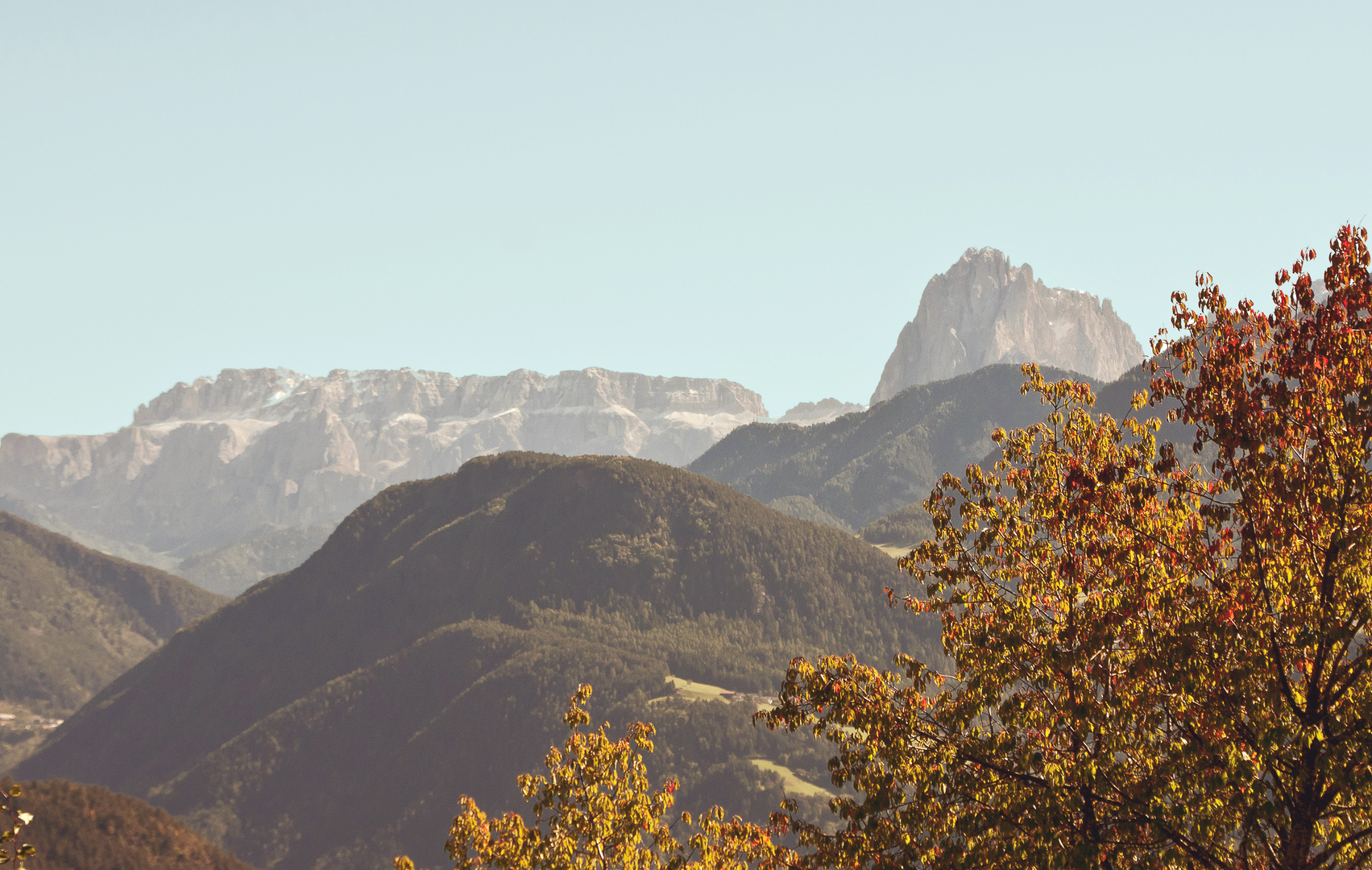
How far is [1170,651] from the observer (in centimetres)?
2266

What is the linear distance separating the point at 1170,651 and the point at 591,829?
1753 centimetres

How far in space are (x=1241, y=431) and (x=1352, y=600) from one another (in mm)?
4109

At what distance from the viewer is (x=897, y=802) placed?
25.0 metres

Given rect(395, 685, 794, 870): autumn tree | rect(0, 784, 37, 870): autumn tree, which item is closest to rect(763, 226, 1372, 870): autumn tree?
rect(395, 685, 794, 870): autumn tree

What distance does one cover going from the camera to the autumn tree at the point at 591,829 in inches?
1202

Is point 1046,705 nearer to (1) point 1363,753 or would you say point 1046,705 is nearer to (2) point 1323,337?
(1) point 1363,753

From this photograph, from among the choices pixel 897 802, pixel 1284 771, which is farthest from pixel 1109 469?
pixel 897 802

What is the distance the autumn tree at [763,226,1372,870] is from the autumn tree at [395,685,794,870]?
19.8 ft

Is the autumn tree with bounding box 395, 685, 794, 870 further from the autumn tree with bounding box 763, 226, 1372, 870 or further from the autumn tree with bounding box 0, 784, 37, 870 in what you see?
the autumn tree with bounding box 0, 784, 37, 870

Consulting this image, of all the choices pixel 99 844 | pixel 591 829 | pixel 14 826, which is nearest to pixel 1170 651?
pixel 591 829

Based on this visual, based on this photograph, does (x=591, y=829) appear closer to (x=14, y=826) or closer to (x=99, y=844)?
(x=14, y=826)

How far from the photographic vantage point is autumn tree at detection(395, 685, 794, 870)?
30531mm

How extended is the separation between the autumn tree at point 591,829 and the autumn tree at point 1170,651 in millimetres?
6050

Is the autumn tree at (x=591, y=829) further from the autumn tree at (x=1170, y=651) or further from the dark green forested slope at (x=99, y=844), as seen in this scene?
the dark green forested slope at (x=99, y=844)
